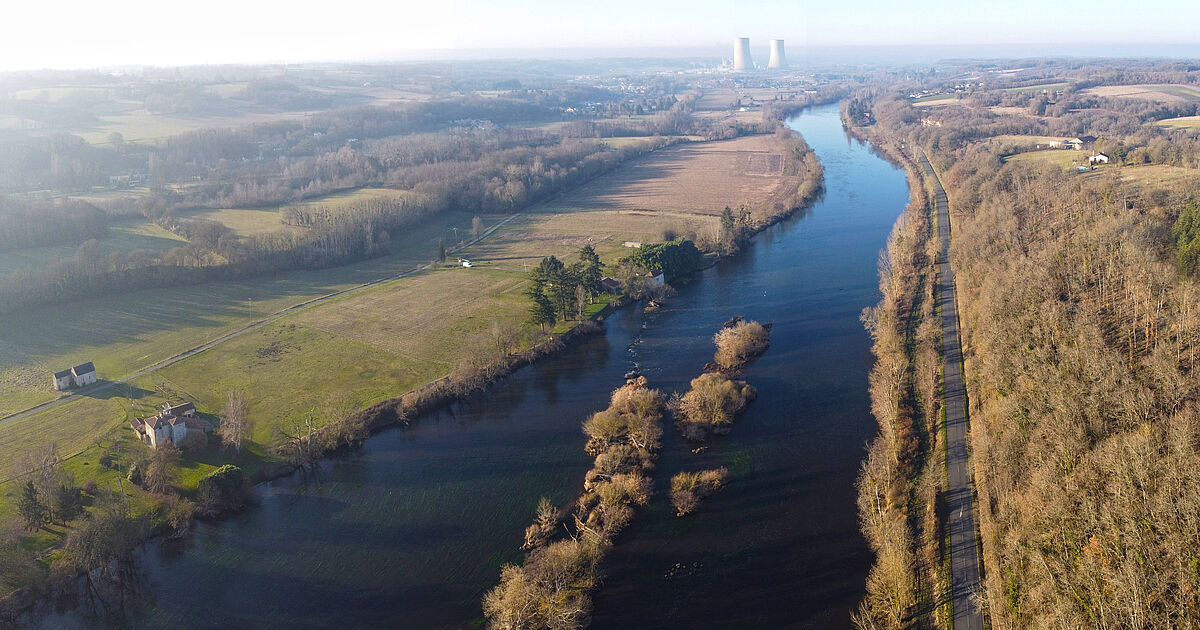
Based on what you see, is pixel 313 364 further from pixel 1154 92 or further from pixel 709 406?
pixel 1154 92

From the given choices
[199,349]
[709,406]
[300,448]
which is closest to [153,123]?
[199,349]

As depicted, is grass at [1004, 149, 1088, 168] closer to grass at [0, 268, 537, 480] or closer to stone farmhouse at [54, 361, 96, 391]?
grass at [0, 268, 537, 480]

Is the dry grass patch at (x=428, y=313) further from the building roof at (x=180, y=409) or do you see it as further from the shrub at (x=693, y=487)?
the shrub at (x=693, y=487)

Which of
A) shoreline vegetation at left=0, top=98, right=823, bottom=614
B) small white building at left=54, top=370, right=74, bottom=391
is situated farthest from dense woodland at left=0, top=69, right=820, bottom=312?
shoreline vegetation at left=0, top=98, right=823, bottom=614

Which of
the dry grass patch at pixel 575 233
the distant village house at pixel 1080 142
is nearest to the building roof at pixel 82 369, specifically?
the dry grass patch at pixel 575 233

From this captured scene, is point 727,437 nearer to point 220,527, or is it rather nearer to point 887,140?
point 220,527

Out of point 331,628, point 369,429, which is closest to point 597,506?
point 331,628

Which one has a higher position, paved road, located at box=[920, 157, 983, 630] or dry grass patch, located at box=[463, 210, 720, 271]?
dry grass patch, located at box=[463, 210, 720, 271]

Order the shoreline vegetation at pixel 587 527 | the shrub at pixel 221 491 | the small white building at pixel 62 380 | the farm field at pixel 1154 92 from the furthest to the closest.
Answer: the farm field at pixel 1154 92 → the small white building at pixel 62 380 → the shrub at pixel 221 491 → the shoreline vegetation at pixel 587 527
